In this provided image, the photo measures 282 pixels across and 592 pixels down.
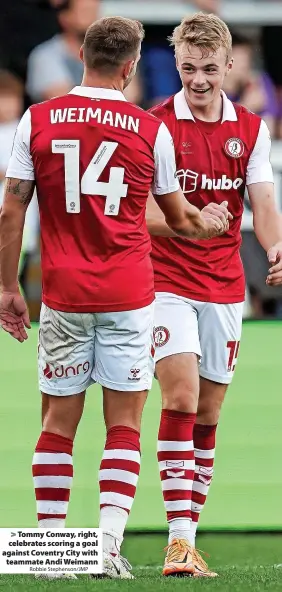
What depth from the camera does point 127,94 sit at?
24.3ft

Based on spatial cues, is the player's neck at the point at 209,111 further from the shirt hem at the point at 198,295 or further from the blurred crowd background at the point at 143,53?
the blurred crowd background at the point at 143,53

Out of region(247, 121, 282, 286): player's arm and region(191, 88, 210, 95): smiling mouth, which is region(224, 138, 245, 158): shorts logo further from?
region(191, 88, 210, 95): smiling mouth

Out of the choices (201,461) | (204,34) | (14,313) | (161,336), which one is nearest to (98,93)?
A: (14,313)

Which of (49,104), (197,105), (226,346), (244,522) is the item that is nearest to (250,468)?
(244,522)

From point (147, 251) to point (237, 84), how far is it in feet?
12.3

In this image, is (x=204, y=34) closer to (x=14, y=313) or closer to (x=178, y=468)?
(x=14, y=313)

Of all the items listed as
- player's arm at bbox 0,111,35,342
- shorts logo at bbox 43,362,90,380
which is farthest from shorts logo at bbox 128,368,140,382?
player's arm at bbox 0,111,35,342

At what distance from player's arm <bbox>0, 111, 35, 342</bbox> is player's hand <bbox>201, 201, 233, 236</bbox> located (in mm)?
645

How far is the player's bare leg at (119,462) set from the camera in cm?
402

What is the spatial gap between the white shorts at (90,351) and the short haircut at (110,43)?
80cm

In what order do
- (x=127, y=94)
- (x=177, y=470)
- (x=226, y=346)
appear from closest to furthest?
(x=177, y=470) → (x=226, y=346) → (x=127, y=94)

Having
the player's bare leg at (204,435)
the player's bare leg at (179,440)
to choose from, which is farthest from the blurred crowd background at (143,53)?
the player's bare leg at (179,440)

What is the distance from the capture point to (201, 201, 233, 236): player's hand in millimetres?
4297

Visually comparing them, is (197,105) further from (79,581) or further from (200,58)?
(79,581)
